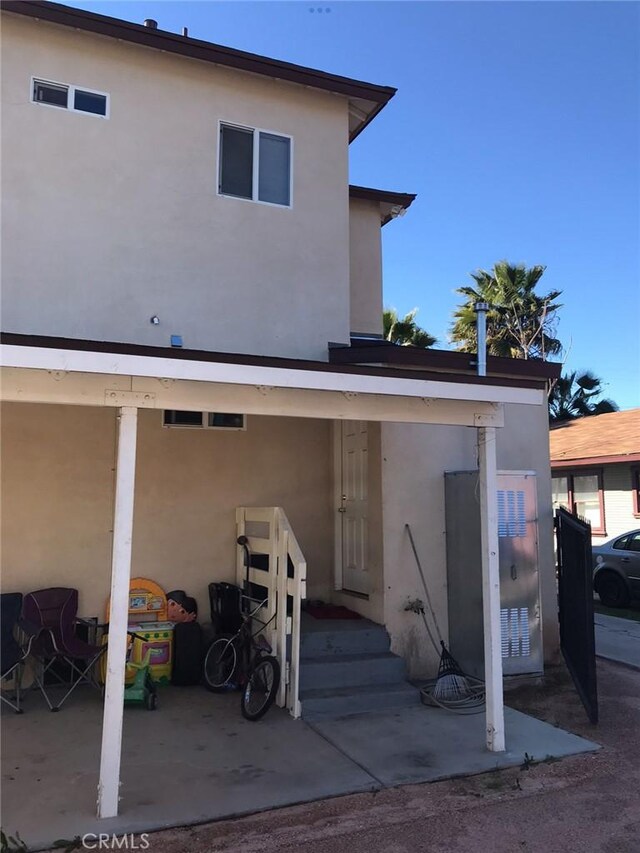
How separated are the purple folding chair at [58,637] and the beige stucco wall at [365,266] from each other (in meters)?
5.06

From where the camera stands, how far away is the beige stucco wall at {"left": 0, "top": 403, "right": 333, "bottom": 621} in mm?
6543

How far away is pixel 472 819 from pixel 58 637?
3884 millimetres

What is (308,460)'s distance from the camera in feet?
25.7

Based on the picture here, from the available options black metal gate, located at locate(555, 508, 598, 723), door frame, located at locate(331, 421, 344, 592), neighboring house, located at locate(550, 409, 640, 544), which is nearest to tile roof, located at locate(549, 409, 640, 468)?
neighboring house, located at locate(550, 409, 640, 544)

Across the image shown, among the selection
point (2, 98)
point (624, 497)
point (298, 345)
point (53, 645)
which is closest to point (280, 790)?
point (53, 645)

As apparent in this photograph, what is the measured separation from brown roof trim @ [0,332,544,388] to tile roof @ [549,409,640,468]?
10292 mm

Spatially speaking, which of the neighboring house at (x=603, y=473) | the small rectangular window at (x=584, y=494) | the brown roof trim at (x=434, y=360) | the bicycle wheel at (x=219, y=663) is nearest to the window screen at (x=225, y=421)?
the brown roof trim at (x=434, y=360)

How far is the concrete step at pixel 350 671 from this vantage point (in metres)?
5.98

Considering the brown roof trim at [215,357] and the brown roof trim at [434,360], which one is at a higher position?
the brown roof trim at [434,360]

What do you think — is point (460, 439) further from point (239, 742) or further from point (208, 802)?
point (208, 802)

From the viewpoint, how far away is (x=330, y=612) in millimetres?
7160

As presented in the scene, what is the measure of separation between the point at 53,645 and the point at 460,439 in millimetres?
4527

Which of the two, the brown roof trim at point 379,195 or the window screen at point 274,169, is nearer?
the window screen at point 274,169

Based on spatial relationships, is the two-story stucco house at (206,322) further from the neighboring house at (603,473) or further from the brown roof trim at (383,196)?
the neighboring house at (603,473)
